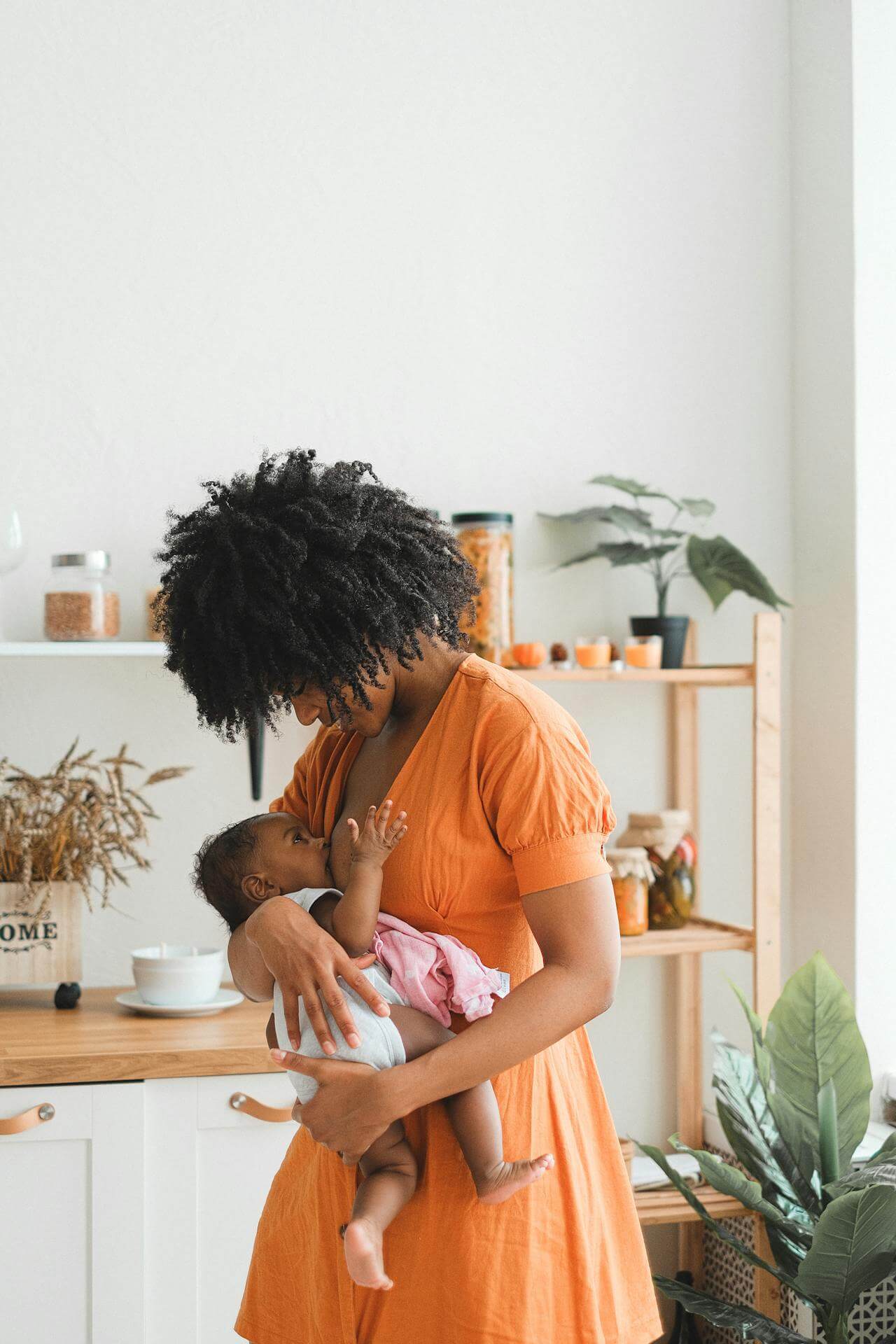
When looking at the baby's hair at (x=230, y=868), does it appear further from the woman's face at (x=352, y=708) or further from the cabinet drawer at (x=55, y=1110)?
the cabinet drawer at (x=55, y=1110)

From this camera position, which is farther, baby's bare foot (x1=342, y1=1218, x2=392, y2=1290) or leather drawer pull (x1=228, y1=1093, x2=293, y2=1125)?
leather drawer pull (x1=228, y1=1093, x2=293, y2=1125)

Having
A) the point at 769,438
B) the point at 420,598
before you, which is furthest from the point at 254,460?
the point at 420,598

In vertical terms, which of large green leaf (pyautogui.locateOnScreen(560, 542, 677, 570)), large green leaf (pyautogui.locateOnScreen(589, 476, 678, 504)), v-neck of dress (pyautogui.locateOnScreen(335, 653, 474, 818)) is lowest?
v-neck of dress (pyautogui.locateOnScreen(335, 653, 474, 818))

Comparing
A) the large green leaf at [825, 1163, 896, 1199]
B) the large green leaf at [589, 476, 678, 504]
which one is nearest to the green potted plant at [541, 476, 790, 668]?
the large green leaf at [589, 476, 678, 504]

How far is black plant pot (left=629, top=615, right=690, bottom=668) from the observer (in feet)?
8.33

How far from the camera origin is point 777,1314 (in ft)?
7.50

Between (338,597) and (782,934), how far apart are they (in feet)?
6.14

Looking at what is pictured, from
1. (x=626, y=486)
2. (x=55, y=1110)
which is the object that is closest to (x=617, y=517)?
(x=626, y=486)

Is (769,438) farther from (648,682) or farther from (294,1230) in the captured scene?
(294,1230)

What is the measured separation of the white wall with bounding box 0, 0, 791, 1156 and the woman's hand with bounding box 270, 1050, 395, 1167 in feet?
4.37

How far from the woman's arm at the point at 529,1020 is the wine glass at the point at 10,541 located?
4.75 ft

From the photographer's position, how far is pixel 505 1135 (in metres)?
1.23

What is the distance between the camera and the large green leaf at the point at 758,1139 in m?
2.13

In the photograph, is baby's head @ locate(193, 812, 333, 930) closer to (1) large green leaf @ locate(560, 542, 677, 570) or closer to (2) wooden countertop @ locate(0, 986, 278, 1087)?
Result: (2) wooden countertop @ locate(0, 986, 278, 1087)
